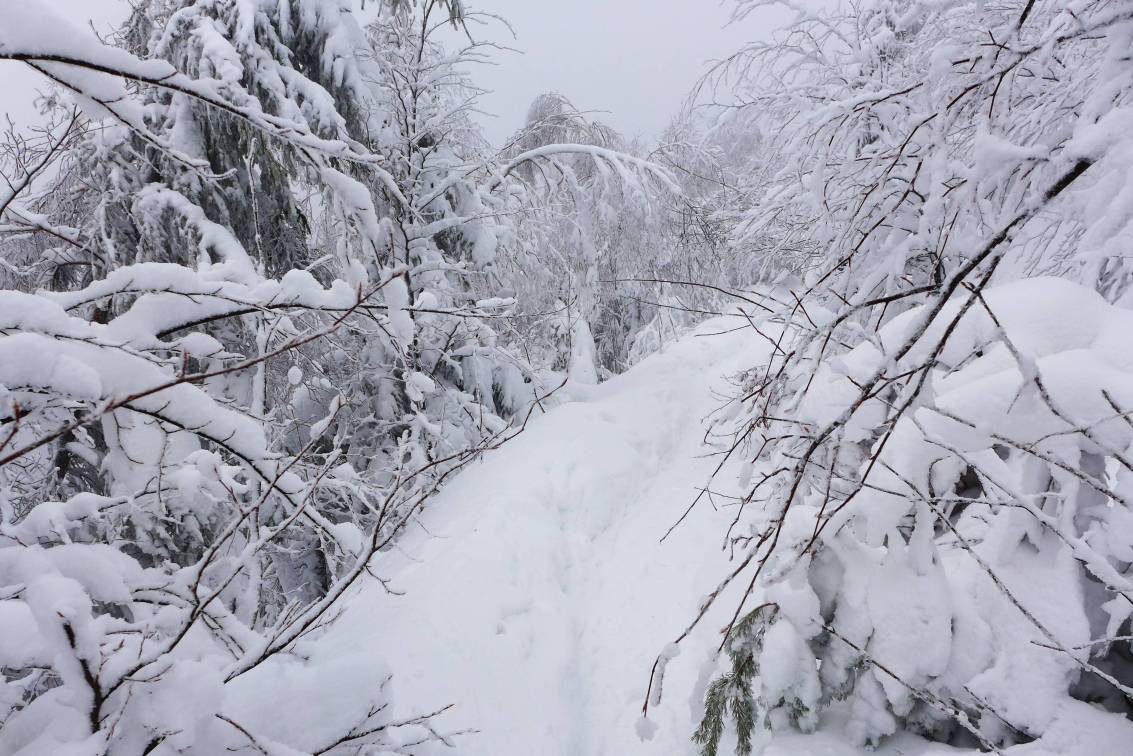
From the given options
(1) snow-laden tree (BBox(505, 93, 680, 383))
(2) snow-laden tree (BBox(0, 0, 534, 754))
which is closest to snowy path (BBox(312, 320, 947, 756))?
(2) snow-laden tree (BBox(0, 0, 534, 754))

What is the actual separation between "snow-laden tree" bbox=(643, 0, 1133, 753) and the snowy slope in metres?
0.30

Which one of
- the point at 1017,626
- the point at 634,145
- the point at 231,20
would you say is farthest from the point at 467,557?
the point at 634,145

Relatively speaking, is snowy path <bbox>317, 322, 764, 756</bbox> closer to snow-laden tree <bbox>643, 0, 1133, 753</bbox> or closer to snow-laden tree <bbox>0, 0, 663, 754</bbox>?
snow-laden tree <bbox>0, 0, 663, 754</bbox>

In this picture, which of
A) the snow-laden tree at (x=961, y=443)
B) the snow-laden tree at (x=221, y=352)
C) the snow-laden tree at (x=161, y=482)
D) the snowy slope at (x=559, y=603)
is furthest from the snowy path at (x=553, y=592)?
the snow-laden tree at (x=961, y=443)

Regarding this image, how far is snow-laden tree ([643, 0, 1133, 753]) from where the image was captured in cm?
124

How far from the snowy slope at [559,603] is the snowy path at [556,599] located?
13 mm

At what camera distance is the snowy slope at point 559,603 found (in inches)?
133

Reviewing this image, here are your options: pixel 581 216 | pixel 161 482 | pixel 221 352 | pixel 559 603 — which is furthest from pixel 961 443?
pixel 581 216

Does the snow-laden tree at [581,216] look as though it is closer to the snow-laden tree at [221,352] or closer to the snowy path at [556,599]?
the snow-laden tree at [221,352]

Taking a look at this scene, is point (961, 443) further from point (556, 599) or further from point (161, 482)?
point (556, 599)

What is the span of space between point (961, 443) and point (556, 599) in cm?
359

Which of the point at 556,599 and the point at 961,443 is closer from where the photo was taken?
the point at 961,443

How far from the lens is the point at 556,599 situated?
15.4 ft

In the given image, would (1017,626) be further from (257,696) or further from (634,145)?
(634,145)
